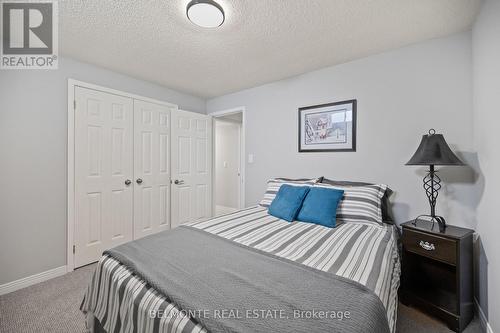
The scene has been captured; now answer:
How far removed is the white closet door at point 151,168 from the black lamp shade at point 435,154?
9.96 feet

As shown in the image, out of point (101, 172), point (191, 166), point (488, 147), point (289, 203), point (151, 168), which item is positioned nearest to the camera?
point (488, 147)

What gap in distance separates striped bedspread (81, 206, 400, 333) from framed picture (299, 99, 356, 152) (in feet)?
3.28

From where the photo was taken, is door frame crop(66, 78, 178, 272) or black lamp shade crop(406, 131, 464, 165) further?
door frame crop(66, 78, 178, 272)

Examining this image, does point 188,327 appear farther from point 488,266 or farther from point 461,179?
point 461,179

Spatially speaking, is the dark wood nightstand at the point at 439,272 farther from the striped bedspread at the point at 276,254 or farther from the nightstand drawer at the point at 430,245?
the striped bedspread at the point at 276,254

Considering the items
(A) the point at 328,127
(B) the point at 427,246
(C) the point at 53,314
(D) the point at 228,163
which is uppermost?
(A) the point at 328,127

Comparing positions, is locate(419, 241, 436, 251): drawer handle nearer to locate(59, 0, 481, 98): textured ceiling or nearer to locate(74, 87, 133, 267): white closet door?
locate(59, 0, 481, 98): textured ceiling

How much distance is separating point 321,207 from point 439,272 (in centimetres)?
115

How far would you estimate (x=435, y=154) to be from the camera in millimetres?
1738

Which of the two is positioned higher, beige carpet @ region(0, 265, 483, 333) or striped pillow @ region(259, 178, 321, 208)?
striped pillow @ region(259, 178, 321, 208)

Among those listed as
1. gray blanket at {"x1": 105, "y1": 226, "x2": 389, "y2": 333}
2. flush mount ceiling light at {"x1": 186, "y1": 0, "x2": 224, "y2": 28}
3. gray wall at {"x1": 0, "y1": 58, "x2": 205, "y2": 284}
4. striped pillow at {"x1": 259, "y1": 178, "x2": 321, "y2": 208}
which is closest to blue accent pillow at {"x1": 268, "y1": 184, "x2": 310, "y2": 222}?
striped pillow at {"x1": 259, "y1": 178, "x2": 321, "y2": 208}

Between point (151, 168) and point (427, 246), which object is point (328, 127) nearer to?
point (427, 246)

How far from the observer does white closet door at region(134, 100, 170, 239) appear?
300 centimetres

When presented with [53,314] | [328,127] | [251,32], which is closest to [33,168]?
[53,314]
